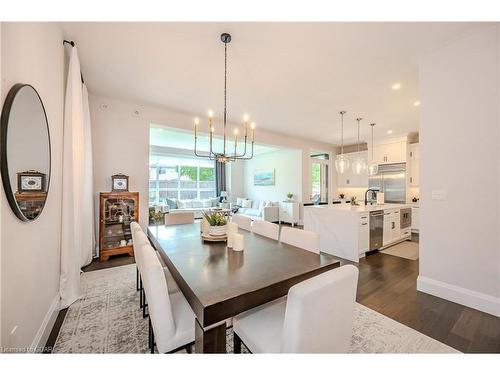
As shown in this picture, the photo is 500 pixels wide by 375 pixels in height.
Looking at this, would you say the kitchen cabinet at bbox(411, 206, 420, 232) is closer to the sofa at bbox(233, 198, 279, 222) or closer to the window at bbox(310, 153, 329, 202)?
the window at bbox(310, 153, 329, 202)

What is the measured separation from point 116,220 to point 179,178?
4.84m

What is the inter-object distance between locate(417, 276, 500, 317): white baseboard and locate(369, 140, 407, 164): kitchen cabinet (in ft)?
13.9

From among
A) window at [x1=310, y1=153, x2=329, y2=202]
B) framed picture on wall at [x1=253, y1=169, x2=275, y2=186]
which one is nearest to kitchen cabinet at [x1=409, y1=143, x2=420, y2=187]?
window at [x1=310, y1=153, x2=329, y2=202]

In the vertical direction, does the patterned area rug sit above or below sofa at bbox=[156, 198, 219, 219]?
below

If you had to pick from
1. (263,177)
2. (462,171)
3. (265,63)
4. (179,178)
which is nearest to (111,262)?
(265,63)

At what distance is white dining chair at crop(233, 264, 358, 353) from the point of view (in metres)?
0.78

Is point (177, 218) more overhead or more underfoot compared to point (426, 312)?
more overhead

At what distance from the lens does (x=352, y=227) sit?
331 centimetres

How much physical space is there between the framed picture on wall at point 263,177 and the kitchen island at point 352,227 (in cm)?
369

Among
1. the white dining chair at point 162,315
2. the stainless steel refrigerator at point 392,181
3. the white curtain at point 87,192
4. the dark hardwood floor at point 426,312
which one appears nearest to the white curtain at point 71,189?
the white curtain at point 87,192

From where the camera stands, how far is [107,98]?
3357 mm

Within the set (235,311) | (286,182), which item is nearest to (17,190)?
(235,311)

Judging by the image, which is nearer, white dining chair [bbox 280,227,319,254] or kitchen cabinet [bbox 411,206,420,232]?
white dining chair [bbox 280,227,319,254]

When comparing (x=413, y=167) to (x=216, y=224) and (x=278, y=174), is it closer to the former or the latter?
(x=278, y=174)
